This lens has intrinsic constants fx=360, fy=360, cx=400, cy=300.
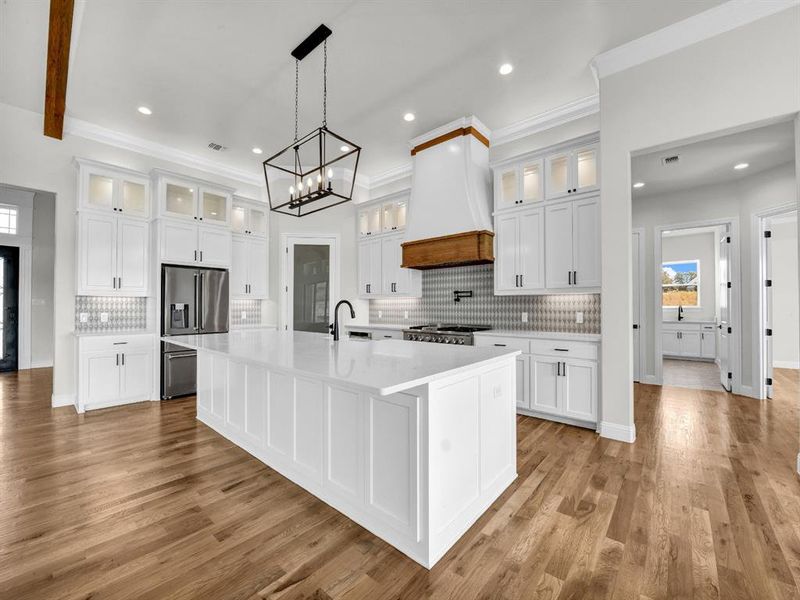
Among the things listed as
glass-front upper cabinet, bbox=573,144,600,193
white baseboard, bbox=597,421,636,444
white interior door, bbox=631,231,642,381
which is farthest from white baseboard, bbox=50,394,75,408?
white interior door, bbox=631,231,642,381

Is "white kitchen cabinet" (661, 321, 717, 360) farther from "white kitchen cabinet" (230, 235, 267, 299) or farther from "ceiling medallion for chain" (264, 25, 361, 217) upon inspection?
"white kitchen cabinet" (230, 235, 267, 299)

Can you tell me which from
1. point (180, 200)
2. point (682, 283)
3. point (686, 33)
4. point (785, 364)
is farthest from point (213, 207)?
point (785, 364)

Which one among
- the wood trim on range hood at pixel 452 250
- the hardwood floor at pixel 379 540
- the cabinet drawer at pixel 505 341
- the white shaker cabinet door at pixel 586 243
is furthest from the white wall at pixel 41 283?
the white shaker cabinet door at pixel 586 243

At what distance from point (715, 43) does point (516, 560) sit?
12.6 ft

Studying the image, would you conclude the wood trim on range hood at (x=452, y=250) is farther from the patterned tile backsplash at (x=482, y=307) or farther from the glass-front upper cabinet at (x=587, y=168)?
the glass-front upper cabinet at (x=587, y=168)

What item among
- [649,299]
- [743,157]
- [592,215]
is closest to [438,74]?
[592,215]

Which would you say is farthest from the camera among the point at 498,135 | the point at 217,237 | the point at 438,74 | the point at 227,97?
the point at 217,237

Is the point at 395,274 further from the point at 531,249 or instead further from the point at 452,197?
the point at 531,249

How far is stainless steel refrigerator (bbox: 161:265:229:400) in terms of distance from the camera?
470 centimetres

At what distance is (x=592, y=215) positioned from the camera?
3568 millimetres

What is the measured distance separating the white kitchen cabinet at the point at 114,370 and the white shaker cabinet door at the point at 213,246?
1.26 metres

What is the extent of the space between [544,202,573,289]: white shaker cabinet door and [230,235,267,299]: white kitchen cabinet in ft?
14.2

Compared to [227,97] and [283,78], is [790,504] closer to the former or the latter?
[283,78]

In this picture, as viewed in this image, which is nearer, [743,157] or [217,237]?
[743,157]
